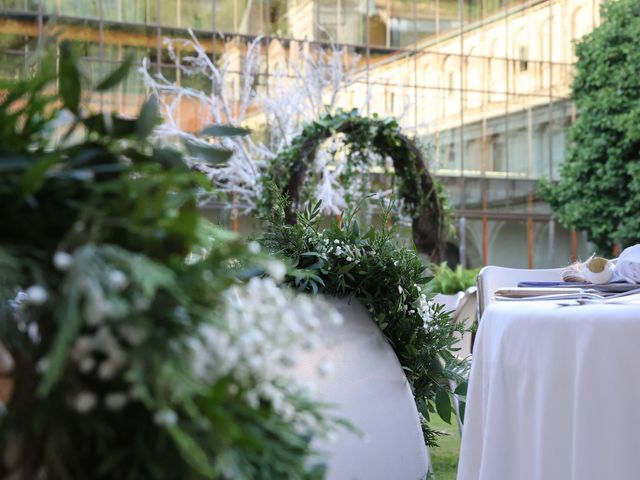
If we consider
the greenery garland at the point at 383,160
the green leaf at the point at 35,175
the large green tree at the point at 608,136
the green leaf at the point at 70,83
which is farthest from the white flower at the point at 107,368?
the large green tree at the point at 608,136

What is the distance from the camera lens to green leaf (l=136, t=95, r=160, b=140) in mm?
1280

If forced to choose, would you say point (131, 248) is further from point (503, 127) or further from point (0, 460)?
point (503, 127)

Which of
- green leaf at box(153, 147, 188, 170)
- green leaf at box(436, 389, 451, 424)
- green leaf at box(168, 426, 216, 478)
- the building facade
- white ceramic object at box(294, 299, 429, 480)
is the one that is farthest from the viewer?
the building facade

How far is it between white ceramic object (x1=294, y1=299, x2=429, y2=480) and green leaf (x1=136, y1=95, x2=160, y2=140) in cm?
164

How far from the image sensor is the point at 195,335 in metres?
1.16

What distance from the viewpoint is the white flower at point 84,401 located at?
3.68 ft

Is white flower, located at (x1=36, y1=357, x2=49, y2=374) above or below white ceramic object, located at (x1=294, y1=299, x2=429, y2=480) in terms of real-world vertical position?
above

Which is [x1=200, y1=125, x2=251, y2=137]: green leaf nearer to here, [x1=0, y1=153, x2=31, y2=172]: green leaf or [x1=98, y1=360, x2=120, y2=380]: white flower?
[x1=0, y1=153, x2=31, y2=172]: green leaf

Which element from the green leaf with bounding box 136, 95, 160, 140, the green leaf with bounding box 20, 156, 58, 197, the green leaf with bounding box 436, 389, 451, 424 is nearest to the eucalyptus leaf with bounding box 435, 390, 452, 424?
the green leaf with bounding box 436, 389, 451, 424

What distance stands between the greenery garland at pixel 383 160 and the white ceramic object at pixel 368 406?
6.31 meters

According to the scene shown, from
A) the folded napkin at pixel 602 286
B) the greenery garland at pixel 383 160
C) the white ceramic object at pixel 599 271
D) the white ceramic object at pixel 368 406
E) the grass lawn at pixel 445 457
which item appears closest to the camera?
the white ceramic object at pixel 368 406

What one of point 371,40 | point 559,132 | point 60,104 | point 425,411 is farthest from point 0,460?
point 559,132

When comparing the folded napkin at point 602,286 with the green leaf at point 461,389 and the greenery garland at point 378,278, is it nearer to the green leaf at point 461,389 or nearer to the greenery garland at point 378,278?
the greenery garland at point 378,278

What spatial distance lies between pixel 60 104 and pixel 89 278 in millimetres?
364
